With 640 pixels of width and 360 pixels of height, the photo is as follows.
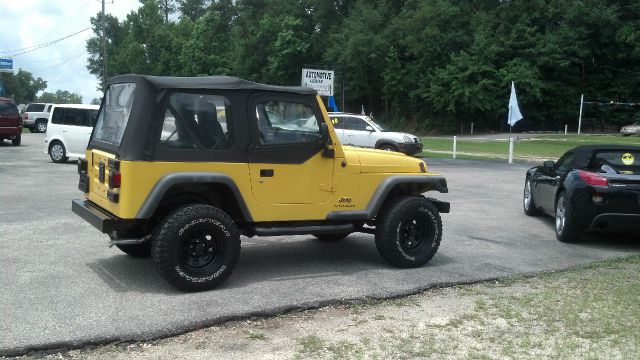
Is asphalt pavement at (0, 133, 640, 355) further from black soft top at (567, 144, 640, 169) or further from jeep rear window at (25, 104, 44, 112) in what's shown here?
jeep rear window at (25, 104, 44, 112)

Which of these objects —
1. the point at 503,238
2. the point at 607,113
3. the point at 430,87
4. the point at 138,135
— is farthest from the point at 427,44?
the point at 138,135

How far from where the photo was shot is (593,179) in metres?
8.01

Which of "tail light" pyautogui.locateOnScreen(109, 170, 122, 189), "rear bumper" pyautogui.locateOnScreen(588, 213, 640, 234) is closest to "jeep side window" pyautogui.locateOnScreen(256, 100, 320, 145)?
"tail light" pyautogui.locateOnScreen(109, 170, 122, 189)

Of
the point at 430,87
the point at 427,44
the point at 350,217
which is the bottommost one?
the point at 350,217

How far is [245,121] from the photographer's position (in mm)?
5918

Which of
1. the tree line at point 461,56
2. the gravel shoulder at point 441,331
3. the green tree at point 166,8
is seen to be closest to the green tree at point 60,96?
the green tree at point 166,8

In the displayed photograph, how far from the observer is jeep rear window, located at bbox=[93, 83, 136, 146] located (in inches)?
230

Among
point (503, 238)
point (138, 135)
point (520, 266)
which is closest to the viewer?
point (138, 135)

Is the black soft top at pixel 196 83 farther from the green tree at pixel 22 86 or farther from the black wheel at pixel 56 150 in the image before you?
the green tree at pixel 22 86

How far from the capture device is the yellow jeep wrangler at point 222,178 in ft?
18.0

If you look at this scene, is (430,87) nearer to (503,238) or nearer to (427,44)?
(427,44)

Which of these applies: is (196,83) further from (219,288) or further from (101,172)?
(219,288)

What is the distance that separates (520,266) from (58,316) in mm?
4900

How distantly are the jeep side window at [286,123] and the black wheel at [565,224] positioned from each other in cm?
405
